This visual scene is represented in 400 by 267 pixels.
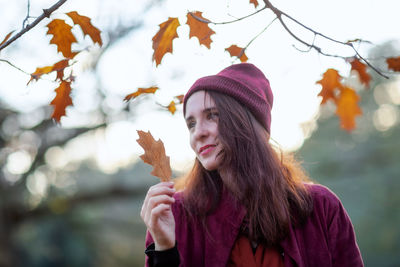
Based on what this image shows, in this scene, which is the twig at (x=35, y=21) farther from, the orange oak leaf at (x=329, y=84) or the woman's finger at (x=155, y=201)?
the orange oak leaf at (x=329, y=84)

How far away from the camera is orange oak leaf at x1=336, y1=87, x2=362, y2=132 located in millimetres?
1274

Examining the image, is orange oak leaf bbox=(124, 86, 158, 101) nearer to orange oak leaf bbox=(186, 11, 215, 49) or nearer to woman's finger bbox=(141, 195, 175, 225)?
orange oak leaf bbox=(186, 11, 215, 49)

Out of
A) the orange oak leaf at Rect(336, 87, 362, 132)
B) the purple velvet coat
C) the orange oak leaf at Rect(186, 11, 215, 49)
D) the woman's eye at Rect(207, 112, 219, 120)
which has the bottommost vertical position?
the purple velvet coat

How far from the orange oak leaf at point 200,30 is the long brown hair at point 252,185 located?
320mm

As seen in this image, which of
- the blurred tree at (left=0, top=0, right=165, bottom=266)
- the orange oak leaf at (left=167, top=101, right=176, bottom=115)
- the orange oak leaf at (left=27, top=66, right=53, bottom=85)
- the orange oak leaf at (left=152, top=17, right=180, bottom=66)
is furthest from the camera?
the blurred tree at (left=0, top=0, right=165, bottom=266)

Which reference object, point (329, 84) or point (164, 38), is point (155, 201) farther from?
point (329, 84)

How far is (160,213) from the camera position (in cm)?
142

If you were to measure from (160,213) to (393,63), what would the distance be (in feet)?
3.63

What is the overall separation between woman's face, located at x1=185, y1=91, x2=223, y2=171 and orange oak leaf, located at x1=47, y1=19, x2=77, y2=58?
692 millimetres

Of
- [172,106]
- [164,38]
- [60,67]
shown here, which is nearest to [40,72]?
[60,67]

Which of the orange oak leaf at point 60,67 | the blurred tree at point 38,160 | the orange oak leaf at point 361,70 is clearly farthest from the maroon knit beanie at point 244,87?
the blurred tree at point 38,160

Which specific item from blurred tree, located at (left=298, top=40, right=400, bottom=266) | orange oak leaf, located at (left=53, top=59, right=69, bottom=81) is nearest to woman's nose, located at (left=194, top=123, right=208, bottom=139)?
orange oak leaf, located at (left=53, top=59, right=69, bottom=81)

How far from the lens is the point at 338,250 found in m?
1.76

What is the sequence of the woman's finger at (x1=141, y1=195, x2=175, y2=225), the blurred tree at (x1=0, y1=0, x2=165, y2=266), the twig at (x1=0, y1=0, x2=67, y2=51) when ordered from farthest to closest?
the blurred tree at (x1=0, y1=0, x2=165, y2=266), the woman's finger at (x1=141, y1=195, x2=175, y2=225), the twig at (x1=0, y1=0, x2=67, y2=51)
